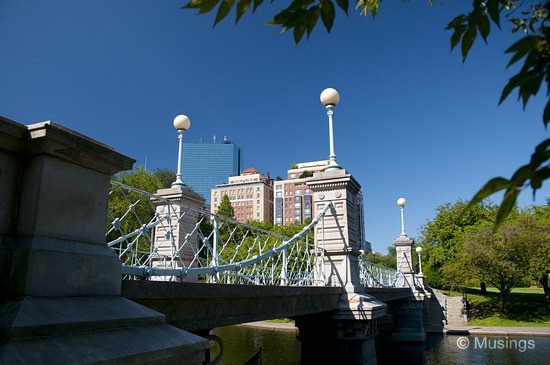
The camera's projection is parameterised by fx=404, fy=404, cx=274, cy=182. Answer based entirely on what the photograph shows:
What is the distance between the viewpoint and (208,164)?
175m

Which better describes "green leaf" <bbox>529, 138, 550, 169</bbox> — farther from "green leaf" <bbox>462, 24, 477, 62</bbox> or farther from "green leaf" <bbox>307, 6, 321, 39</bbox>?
"green leaf" <bbox>307, 6, 321, 39</bbox>

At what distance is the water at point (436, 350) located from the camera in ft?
56.7

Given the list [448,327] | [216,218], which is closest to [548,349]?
[448,327]

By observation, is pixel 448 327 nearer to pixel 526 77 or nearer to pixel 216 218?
pixel 216 218

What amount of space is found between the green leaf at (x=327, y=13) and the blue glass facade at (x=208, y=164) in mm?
173028

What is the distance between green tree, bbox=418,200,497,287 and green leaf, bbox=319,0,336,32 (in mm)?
39285

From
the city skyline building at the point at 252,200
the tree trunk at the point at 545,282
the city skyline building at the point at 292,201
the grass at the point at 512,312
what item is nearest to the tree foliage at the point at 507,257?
the tree trunk at the point at 545,282

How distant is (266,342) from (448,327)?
14099 millimetres

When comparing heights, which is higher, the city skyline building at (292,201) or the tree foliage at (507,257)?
the city skyline building at (292,201)

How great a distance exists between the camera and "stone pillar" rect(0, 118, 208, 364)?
194 cm

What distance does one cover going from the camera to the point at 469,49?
55.9 inches

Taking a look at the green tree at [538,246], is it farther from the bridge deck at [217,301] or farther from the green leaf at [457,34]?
the green leaf at [457,34]

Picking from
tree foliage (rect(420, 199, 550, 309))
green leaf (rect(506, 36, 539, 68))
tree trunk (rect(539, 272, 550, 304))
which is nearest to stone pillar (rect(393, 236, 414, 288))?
tree foliage (rect(420, 199, 550, 309))

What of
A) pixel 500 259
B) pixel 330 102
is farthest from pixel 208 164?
pixel 330 102
